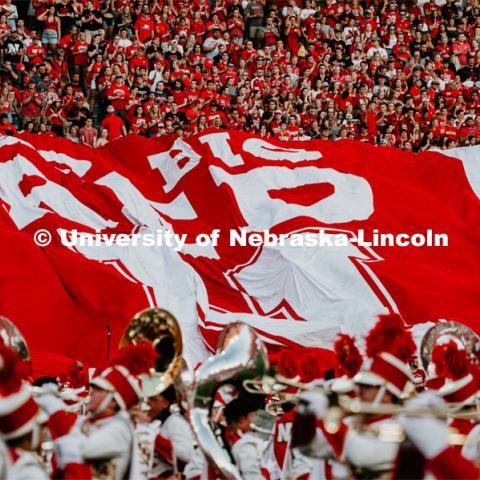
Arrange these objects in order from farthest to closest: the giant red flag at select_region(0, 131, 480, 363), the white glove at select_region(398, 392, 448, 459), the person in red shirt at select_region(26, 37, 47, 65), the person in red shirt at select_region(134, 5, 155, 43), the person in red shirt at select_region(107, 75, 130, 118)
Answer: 1. the person in red shirt at select_region(134, 5, 155, 43)
2. the person in red shirt at select_region(26, 37, 47, 65)
3. the person in red shirt at select_region(107, 75, 130, 118)
4. the giant red flag at select_region(0, 131, 480, 363)
5. the white glove at select_region(398, 392, 448, 459)

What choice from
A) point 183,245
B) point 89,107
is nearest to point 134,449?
point 183,245

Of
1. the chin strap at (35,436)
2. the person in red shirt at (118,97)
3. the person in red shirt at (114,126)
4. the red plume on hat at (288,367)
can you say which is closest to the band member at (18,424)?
the chin strap at (35,436)

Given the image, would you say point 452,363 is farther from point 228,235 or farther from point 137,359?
point 228,235

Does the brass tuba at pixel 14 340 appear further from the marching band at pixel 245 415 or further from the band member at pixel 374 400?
the band member at pixel 374 400

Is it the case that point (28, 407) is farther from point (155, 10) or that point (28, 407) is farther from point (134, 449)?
point (155, 10)

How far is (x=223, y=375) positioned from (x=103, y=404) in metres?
1.07

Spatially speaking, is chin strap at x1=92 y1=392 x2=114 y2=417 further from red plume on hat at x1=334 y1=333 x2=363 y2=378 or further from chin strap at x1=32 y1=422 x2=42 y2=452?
red plume on hat at x1=334 y1=333 x2=363 y2=378

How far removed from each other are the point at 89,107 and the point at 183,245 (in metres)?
4.16

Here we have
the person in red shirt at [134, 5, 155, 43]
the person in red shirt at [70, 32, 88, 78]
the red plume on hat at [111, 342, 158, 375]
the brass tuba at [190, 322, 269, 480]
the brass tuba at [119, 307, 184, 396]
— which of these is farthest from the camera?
the person in red shirt at [134, 5, 155, 43]

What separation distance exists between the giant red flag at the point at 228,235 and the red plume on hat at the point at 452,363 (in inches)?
224

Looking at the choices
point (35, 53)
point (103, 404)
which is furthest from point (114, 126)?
point (103, 404)

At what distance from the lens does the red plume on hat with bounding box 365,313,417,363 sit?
250 inches

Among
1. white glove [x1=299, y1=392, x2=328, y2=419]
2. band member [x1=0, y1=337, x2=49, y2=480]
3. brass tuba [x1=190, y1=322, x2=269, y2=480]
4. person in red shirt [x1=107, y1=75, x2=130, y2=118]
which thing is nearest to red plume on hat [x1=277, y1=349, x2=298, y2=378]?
brass tuba [x1=190, y1=322, x2=269, y2=480]

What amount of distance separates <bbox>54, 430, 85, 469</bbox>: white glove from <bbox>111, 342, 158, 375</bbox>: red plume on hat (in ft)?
2.02
